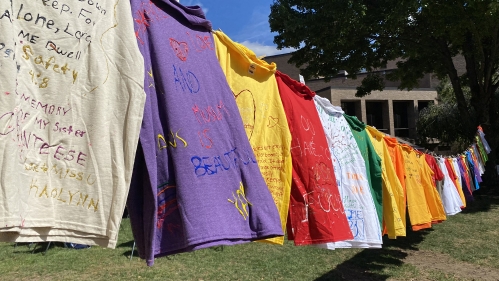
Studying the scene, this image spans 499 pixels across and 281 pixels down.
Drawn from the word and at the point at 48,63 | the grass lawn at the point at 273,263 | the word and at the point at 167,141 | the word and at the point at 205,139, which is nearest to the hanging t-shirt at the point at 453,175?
the grass lawn at the point at 273,263

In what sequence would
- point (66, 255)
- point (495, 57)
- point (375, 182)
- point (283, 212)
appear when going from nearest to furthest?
point (283, 212), point (375, 182), point (66, 255), point (495, 57)

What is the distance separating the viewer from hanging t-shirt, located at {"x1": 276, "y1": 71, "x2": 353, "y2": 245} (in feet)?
7.93

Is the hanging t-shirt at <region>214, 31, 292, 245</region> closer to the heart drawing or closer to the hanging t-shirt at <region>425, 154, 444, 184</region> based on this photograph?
the heart drawing

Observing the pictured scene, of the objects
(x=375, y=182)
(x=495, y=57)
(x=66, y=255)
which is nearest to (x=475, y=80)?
(x=495, y=57)

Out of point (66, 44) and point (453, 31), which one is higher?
point (453, 31)

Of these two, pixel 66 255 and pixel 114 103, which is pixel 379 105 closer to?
pixel 66 255

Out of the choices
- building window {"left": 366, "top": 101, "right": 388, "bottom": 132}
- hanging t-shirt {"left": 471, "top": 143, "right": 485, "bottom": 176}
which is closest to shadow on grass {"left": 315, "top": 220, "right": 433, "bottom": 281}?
hanging t-shirt {"left": 471, "top": 143, "right": 485, "bottom": 176}

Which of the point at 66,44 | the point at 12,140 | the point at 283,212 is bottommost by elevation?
the point at 283,212

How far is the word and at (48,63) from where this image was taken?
4.37 ft

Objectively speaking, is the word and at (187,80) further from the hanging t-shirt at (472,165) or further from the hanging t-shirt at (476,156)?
the hanging t-shirt at (476,156)

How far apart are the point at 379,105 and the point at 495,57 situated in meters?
14.3

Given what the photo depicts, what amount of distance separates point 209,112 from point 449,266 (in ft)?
20.4

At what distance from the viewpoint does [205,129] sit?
1752 millimetres

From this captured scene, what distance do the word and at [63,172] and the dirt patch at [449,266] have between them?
6.10 metres
